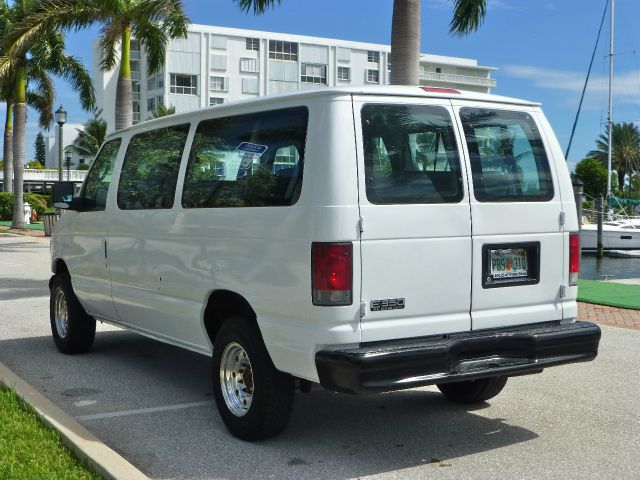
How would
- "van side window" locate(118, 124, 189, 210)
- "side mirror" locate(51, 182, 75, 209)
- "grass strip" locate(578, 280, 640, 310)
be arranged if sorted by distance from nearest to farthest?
1. "van side window" locate(118, 124, 189, 210)
2. "side mirror" locate(51, 182, 75, 209)
3. "grass strip" locate(578, 280, 640, 310)

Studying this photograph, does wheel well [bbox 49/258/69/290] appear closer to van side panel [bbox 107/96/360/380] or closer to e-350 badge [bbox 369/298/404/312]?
van side panel [bbox 107/96/360/380]

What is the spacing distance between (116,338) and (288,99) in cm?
515

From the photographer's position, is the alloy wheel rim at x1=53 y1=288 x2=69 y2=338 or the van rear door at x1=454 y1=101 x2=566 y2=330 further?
the alloy wheel rim at x1=53 y1=288 x2=69 y2=338

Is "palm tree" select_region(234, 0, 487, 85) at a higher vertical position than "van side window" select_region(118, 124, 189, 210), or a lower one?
higher

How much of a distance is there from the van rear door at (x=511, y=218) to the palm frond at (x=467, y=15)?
8831mm

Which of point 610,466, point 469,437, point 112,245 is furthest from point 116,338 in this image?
point 610,466

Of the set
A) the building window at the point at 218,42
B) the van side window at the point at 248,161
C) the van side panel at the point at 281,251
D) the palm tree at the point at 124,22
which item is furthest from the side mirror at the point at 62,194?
the building window at the point at 218,42

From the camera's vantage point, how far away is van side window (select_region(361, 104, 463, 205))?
198 inches

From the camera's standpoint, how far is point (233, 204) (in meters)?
5.60

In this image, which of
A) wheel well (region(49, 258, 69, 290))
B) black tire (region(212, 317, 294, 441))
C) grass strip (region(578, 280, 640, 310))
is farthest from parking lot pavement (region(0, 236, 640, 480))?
grass strip (region(578, 280, 640, 310))

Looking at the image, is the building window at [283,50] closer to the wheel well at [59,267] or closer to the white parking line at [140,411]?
the wheel well at [59,267]

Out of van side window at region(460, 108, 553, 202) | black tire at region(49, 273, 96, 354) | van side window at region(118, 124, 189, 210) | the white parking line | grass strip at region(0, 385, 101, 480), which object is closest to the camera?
grass strip at region(0, 385, 101, 480)

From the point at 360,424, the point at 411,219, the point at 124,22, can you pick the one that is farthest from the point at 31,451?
the point at 124,22

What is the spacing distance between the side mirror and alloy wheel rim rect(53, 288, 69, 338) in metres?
1.00
